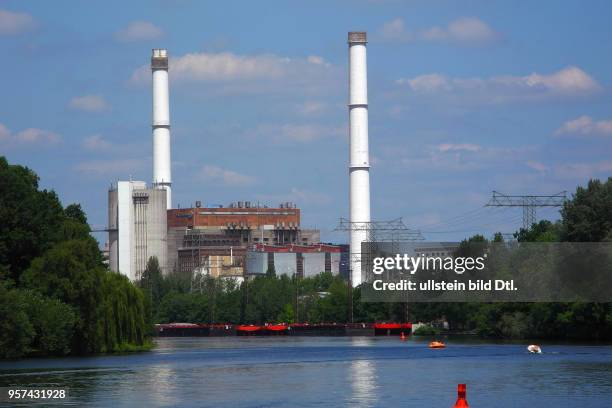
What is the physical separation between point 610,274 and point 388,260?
57.2m

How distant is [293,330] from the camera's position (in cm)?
18700

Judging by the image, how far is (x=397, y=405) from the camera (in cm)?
4950

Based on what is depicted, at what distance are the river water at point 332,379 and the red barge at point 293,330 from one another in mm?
73420

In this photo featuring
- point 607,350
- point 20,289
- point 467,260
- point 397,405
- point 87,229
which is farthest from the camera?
point 467,260

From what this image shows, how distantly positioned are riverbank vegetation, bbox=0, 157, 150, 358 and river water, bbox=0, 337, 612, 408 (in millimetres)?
1707

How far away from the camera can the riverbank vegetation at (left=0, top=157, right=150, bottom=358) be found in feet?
245

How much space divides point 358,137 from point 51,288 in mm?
116824

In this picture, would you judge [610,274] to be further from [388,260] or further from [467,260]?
[388,260]

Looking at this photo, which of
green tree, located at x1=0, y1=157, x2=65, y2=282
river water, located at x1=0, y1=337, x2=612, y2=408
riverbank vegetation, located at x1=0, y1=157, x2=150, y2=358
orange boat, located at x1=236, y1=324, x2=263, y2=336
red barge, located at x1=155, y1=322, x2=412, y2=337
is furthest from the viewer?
orange boat, located at x1=236, y1=324, x2=263, y2=336

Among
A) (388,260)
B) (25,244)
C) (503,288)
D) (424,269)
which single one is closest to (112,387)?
(25,244)

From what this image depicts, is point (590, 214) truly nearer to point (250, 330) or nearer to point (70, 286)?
point (70, 286)

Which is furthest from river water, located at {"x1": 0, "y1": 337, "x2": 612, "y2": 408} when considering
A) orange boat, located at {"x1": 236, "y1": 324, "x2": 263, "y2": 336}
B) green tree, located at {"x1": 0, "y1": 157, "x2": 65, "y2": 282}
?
orange boat, located at {"x1": 236, "y1": 324, "x2": 263, "y2": 336}

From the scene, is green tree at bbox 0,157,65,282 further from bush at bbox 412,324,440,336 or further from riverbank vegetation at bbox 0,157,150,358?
bush at bbox 412,324,440,336

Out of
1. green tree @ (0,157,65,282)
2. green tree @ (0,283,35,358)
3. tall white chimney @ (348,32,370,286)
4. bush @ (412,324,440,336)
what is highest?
tall white chimney @ (348,32,370,286)
